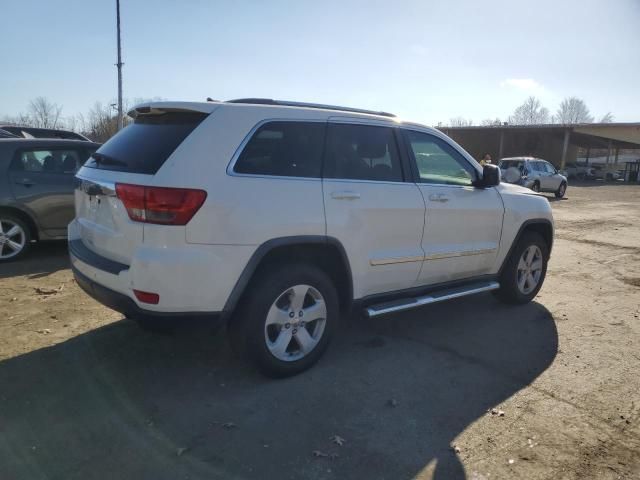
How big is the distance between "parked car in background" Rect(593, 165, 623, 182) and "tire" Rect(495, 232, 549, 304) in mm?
41352

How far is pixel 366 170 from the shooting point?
13.0 feet

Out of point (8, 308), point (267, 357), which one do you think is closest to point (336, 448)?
point (267, 357)

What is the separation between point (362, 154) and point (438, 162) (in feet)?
3.12

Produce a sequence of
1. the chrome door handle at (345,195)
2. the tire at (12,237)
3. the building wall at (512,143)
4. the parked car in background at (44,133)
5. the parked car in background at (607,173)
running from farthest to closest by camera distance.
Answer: the building wall at (512,143), the parked car in background at (607,173), the parked car in background at (44,133), the tire at (12,237), the chrome door handle at (345,195)

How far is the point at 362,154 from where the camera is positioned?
4.00m

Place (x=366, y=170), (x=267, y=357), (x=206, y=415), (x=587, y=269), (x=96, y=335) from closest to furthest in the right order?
(x=206, y=415), (x=267, y=357), (x=366, y=170), (x=96, y=335), (x=587, y=269)

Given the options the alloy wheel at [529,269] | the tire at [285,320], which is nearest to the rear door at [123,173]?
the tire at [285,320]

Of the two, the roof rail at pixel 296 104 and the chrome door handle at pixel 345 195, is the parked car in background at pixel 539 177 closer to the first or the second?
the roof rail at pixel 296 104

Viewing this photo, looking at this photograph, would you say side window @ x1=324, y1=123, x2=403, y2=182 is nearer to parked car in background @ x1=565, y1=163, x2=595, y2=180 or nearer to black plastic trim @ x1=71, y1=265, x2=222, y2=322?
black plastic trim @ x1=71, y1=265, x2=222, y2=322

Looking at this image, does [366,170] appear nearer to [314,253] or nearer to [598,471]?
[314,253]

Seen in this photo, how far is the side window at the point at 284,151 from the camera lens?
336cm

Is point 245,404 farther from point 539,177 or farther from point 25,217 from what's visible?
point 539,177

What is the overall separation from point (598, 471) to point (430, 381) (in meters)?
1.23

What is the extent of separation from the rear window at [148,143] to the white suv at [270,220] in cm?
1
